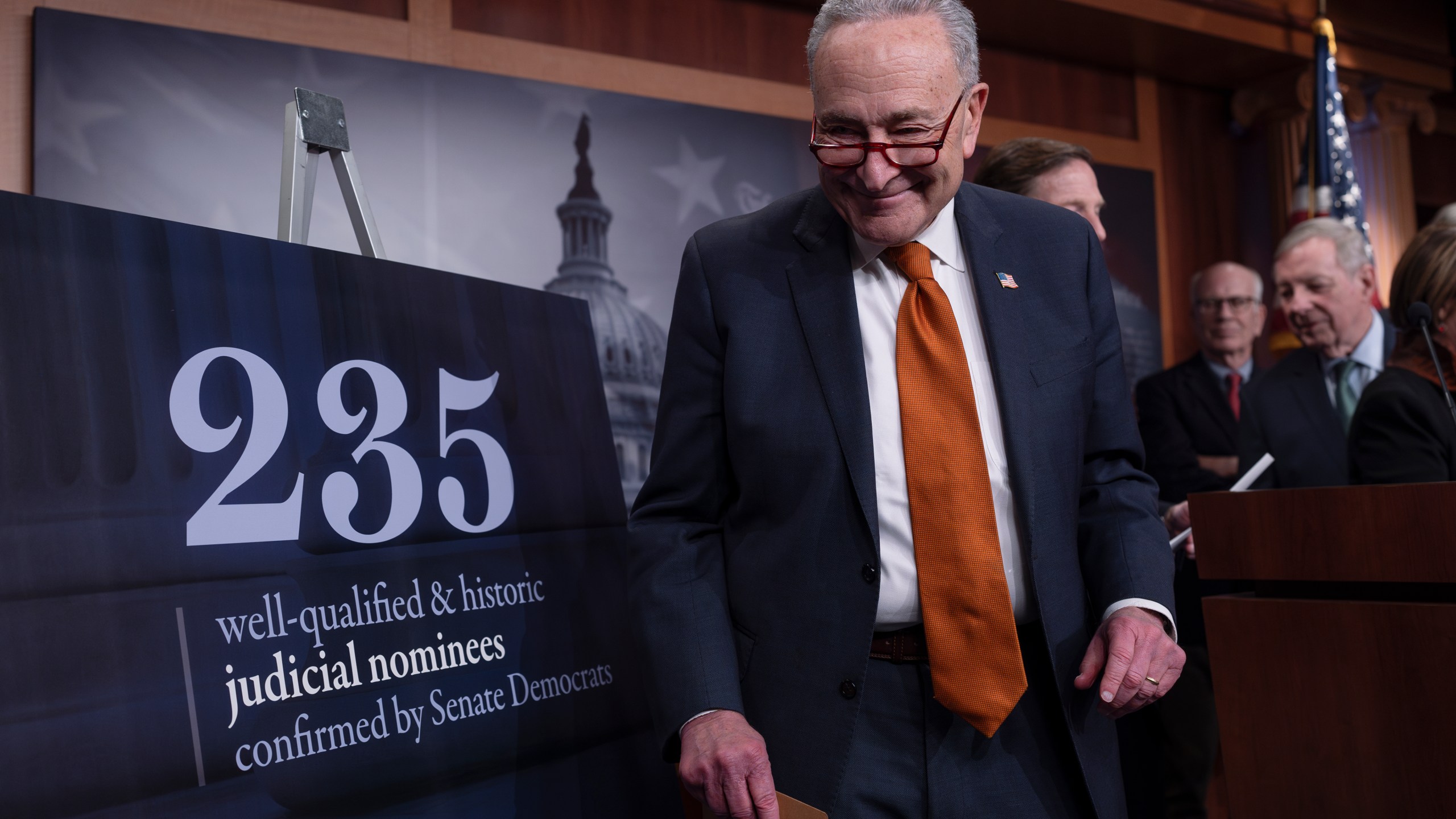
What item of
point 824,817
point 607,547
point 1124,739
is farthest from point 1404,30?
point 824,817

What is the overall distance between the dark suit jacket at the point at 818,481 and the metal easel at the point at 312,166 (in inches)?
25.9

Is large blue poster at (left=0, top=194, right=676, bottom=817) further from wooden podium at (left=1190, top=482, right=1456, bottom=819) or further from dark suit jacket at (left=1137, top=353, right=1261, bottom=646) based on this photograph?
dark suit jacket at (left=1137, top=353, right=1261, bottom=646)

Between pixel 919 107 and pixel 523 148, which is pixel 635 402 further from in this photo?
pixel 919 107

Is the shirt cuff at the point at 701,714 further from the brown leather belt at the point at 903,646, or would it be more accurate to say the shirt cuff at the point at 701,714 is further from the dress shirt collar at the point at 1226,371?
the dress shirt collar at the point at 1226,371

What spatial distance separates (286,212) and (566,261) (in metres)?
1.89

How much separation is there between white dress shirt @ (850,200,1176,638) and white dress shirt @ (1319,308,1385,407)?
6.36 ft

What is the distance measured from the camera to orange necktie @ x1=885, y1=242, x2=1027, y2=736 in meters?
1.14

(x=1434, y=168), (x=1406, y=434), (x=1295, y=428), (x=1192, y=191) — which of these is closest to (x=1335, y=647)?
(x=1406, y=434)

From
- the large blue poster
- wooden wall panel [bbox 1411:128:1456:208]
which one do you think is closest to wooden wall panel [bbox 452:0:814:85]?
the large blue poster

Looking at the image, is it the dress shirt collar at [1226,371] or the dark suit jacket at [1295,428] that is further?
the dress shirt collar at [1226,371]

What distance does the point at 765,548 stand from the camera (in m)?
1.24

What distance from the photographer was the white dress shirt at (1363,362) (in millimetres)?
2826

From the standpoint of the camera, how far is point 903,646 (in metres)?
1.20

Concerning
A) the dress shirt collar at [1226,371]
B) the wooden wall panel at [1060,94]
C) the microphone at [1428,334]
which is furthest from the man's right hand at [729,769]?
the wooden wall panel at [1060,94]
